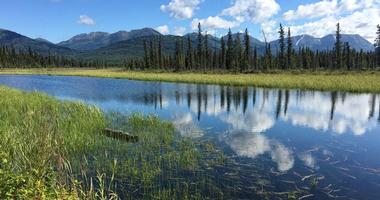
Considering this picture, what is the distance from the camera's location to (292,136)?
21734mm

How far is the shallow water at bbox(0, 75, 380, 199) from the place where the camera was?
13312mm

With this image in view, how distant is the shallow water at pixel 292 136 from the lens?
1331 cm

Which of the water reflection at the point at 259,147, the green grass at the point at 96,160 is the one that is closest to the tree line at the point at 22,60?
the green grass at the point at 96,160

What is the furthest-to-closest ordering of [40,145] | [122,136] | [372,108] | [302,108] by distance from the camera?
[302,108]
[372,108]
[122,136]
[40,145]

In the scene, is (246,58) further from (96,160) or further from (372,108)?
(96,160)

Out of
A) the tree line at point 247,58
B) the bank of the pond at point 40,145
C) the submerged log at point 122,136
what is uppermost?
the tree line at point 247,58

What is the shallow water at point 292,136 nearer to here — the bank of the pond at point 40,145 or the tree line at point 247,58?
the bank of the pond at point 40,145

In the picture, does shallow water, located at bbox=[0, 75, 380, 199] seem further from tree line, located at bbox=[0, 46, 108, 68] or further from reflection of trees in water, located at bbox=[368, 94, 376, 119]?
tree line, located at bbox=[0, 46, 108, 68]

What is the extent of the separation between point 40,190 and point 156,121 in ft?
51.0

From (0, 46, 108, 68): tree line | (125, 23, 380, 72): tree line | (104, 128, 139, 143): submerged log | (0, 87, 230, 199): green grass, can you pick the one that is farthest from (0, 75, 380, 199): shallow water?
(0, 46, 108, 68): tree line

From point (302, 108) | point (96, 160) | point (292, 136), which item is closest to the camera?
point (96, 160)

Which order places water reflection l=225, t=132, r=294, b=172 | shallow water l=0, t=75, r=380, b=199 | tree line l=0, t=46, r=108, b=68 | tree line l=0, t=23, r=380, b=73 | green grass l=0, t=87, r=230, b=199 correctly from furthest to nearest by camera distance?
tree line l=0, t=46, r=108, b=68 → tree line l=0, t=23, r=380, b=73 → water reflection l=225, t=132, r=294, b=172 → shallow water l=0, t=75, r=380, b=199 → green grass l=0, t=87, r=230, b=199

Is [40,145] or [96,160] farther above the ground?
[40,145]

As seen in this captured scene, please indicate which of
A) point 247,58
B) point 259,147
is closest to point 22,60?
point 247,58
